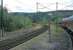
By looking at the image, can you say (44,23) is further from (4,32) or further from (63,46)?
(4,32)

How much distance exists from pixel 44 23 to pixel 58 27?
1.49ft

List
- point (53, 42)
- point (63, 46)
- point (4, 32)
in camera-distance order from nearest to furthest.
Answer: point (63, 46), point (53, 42), point (4, 32)

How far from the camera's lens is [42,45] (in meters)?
6.01

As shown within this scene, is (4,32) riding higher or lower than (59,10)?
lower

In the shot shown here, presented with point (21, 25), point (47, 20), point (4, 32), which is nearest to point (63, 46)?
point (47, 20)

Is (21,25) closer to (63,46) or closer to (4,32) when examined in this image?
(4,32)

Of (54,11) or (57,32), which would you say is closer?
(54,11)

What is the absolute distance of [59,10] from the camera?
19.4ft

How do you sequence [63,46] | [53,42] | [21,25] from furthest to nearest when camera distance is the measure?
1. [21,25]
2. [53,42]
3. [63,46]

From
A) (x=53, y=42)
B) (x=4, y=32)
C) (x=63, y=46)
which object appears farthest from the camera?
(x=4, y=32)

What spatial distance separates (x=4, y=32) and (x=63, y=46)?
5.72 meters

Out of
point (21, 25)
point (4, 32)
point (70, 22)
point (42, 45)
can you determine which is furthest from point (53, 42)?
point (4, 32)

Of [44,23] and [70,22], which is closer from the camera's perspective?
[70,22]

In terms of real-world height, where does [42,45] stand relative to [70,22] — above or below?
below
